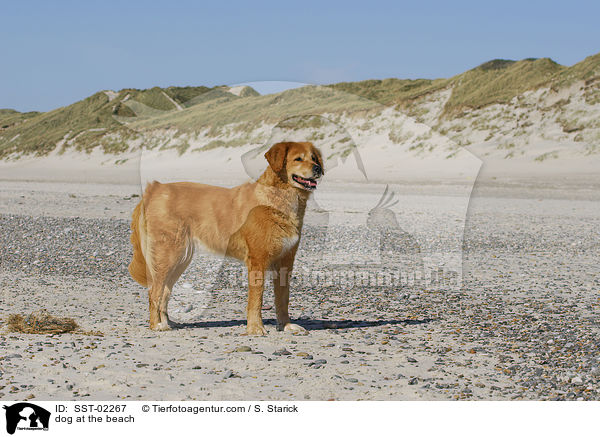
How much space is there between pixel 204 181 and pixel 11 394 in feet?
9.21

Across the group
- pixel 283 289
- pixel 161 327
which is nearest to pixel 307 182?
pixel 283 289

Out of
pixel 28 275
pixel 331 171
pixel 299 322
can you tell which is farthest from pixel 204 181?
pixel 28 275

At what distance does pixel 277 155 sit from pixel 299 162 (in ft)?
0.68

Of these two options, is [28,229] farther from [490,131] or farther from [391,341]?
[490,131]

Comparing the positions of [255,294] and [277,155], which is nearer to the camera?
[277,155]

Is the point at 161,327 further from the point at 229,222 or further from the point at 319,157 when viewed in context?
the point at 319,157

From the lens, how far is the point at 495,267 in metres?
11.9

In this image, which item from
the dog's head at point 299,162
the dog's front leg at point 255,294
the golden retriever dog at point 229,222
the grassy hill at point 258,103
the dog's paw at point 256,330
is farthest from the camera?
the dog's paw at point 256,330

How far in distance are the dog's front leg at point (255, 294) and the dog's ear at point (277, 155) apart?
106 cm

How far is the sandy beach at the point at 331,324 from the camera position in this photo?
18.2 ft

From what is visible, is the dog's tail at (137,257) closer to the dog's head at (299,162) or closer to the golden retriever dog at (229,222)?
the golden retriever dog at (229,222)

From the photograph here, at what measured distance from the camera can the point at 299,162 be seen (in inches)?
234
